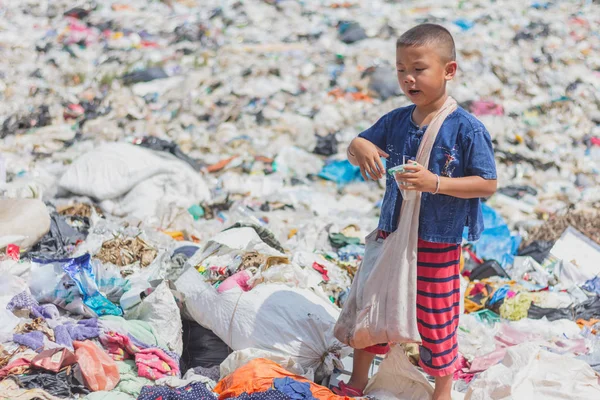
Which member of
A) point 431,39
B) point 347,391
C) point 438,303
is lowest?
point 347,391

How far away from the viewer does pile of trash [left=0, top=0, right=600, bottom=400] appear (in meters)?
2.83

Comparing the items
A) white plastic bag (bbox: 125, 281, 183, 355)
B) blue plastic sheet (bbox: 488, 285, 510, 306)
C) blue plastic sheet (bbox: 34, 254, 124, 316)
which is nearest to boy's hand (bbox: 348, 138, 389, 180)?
white plastic bag (bbox: 125, 281, 183, 355)

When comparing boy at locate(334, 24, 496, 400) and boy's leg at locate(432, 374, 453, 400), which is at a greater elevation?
boy at locate(334, 24, 496, 400)

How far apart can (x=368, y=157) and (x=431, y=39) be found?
46cm

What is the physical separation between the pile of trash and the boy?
29cm

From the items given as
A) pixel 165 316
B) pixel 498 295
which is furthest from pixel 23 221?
pixel 498 295

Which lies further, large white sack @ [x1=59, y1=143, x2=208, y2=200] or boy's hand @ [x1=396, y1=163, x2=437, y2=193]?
large white sack @ [x1=59, y1=143, x2=208, y2=200]

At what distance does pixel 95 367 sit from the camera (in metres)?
2.65

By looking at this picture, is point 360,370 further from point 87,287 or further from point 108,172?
point 108,172

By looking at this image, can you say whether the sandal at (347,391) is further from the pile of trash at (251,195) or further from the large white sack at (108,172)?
the large white sack at (108,172)

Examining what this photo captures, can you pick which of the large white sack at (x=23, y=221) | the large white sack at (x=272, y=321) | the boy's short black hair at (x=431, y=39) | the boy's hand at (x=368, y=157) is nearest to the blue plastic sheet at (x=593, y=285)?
the large white sack at (x=272, y=321)

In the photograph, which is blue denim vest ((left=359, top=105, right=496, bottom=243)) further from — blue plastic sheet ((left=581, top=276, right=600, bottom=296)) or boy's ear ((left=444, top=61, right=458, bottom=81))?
blue plastic sheet ((left=581, top=276, right=600, bottom=296))

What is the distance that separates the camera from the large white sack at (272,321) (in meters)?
2.86

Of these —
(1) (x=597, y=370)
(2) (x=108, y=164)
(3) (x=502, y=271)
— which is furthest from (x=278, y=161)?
(1) (x=597, y=370)
